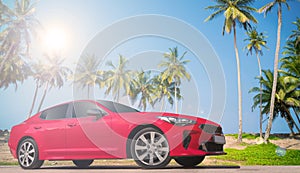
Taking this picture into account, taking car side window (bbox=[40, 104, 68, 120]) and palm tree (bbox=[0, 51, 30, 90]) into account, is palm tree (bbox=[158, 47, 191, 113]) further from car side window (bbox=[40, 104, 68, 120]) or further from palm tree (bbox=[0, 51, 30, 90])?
car side window (bbox=[40, 104, 68, 120])

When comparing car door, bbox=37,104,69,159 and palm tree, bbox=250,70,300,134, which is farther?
palm tree, bbox=250,70,300,134

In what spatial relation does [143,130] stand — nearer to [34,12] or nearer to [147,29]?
[147,29]

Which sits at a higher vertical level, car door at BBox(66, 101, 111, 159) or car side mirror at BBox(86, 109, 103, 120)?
car side mirror at BBox(86, 109, 103, 120)

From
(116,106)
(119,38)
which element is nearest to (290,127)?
(119,38)

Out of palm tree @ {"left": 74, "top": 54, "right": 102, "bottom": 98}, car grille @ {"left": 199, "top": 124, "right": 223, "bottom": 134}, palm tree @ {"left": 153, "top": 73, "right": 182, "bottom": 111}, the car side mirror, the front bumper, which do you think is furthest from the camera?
palm tree @ {"left": 153, "top": 73, "right": 182, "bottom": 111}

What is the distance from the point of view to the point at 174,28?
1279 cm

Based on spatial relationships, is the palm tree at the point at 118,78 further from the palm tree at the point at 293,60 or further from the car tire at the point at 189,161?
the car tire at the point at 189,161

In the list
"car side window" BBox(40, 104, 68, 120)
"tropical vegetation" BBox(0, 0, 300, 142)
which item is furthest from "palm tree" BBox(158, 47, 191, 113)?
"car side window" BBox(40, 104, 68, 120)

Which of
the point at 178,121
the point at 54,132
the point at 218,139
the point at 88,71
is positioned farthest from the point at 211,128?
the point at 88,71

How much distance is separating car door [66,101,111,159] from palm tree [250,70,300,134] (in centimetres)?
3714

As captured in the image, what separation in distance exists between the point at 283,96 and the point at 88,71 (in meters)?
27.5

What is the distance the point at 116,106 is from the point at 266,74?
40.9 metres

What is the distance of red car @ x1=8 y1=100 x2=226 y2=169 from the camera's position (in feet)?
21.3

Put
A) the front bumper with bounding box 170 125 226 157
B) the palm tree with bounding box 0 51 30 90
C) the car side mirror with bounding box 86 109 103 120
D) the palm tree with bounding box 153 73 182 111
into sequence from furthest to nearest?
the palm tree with bounding box 153 73 182 111, the palm tree with bounding box 0 51 30 90, the car side mirror with bounding box 86 109 103 120, the front bumper with bounding box 170 125 226 157
